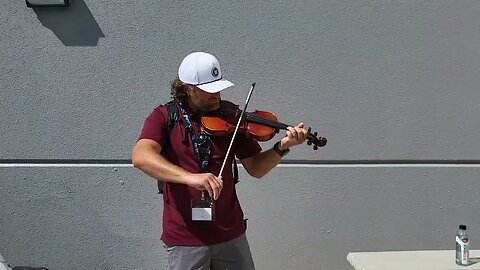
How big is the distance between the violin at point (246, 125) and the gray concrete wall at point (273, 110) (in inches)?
42.1

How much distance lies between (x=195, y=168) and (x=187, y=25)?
1.40 meters

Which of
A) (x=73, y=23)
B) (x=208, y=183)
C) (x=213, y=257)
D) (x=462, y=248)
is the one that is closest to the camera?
(x=208, y=183)

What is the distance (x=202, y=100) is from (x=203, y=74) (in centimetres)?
13

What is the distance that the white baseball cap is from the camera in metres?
3.05

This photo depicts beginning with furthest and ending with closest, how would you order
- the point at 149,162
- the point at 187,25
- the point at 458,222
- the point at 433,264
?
the point at 458,222 < the point at 187,25 < the point at 433,264 < the point at 149,162

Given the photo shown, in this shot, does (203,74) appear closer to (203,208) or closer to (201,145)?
→ (201,145)

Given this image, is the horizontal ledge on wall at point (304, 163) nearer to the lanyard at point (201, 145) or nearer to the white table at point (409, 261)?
the white table at point (409, 261)

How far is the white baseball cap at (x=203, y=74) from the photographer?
305cm

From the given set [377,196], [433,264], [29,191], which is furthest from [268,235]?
[29,191]

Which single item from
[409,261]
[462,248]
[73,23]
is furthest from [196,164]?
[73,23]

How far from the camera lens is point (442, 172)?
14.3 ft

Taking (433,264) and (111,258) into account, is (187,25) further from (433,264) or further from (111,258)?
(433,264)

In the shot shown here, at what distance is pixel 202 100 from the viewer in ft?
10.3

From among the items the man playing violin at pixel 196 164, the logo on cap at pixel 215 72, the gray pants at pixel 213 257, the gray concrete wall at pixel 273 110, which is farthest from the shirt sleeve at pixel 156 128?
the gray concrete wall at pixel 273 110
